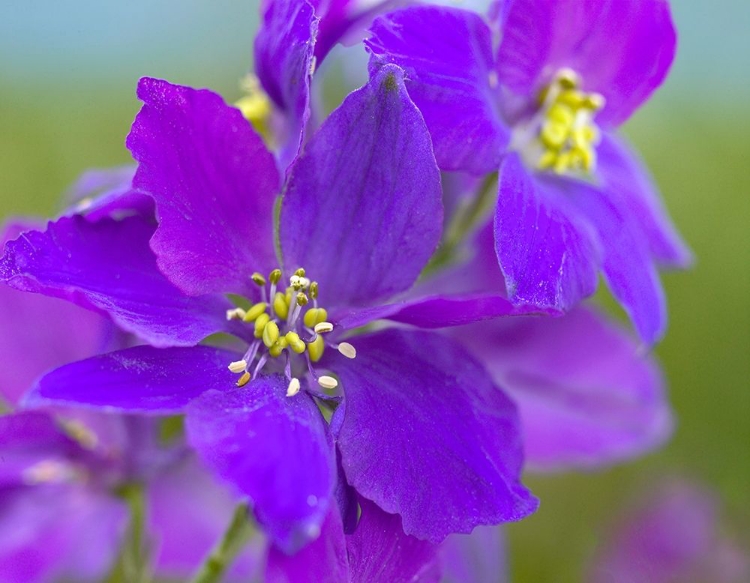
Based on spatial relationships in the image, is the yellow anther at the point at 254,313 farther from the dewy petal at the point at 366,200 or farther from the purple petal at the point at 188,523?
the purple petal at the point at 188,523

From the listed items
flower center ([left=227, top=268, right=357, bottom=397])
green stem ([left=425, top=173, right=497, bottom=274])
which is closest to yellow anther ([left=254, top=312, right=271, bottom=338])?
flower center ([left=227, top=268, right=357, bottom=397])

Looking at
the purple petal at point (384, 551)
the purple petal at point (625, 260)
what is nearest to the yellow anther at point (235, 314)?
the purple petal at point (384, 551)

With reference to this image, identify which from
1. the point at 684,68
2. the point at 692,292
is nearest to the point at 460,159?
the point at 692,292

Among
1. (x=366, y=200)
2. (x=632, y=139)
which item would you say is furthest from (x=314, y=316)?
(x=632, y=139)

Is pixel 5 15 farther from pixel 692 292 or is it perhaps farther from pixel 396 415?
pixel 396 415

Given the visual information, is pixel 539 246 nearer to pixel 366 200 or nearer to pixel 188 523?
pixel 366 200

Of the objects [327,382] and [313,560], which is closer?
[313,560]

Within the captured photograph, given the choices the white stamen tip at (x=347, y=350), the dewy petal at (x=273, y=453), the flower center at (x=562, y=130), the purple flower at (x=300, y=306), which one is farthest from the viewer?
the flower center at (x=562, y=130)

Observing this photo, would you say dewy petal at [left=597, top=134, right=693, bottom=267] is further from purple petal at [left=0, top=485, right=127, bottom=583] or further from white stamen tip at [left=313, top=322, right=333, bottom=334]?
purple petal at [left=0, top=485, right=127, bottom=583]
